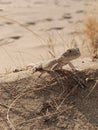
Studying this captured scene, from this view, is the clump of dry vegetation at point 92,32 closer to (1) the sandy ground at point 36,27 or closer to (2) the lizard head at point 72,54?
(1) the sandy ground at point 36,27

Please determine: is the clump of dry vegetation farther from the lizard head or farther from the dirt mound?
the lizard head

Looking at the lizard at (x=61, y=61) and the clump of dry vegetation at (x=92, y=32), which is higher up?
the lizard at (x=61, y=61)

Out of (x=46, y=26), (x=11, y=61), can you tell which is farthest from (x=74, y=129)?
(x=46, y=26)

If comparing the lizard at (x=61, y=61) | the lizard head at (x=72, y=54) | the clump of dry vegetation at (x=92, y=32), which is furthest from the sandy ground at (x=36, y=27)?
the lizard head at (x=72, y=54)

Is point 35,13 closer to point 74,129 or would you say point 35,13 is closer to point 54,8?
point 54,8

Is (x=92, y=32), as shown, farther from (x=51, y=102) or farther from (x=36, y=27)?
(x=36, y=27)
